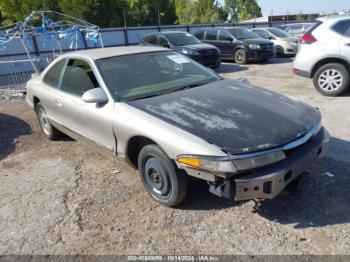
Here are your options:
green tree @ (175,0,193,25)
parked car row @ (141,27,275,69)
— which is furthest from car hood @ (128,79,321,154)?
green tree @ (175,0,193,25)

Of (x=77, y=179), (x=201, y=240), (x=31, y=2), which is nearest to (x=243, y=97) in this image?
(x=201, y=240)

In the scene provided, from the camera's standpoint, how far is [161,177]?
319cm

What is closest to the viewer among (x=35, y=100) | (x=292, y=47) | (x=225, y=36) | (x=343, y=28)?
(x=35, y=100)

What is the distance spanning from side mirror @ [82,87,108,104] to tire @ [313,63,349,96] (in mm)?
5580

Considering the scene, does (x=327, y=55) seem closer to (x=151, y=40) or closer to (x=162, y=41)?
(x=162, y=41)

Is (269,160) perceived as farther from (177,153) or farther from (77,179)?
(77,179)

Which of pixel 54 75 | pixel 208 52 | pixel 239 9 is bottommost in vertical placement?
pixel 208 52

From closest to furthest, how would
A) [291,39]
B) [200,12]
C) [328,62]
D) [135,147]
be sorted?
1. [135,147]
2. [328,62]
3. [291,39]
4. [200,12]

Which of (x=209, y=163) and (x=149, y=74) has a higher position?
(x=149, y=74)

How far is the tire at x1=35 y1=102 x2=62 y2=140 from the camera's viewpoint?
5348 mm

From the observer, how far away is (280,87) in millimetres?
8766

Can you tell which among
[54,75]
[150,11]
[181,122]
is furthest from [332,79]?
[150,11]

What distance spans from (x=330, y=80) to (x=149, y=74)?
5.02 metres

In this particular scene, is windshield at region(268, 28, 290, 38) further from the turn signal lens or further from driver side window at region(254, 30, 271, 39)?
the turn signal lens
